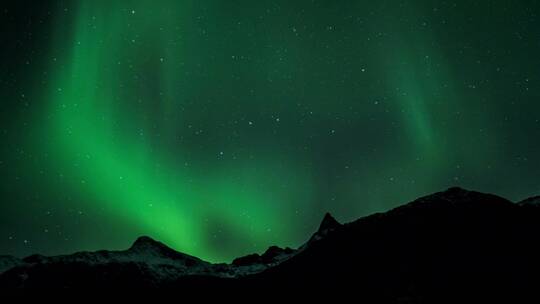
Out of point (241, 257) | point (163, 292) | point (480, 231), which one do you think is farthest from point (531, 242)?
point (241, 257)

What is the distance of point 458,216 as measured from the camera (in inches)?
1264

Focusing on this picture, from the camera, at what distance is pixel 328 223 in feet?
165

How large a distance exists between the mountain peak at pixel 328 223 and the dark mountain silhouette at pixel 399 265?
0.89 metres

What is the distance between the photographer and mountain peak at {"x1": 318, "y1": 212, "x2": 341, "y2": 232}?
48.4 m

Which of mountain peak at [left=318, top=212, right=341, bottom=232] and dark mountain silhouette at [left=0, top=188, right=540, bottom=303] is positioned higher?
mountain peak at [left=318, top=212, right=341, bottom=232]

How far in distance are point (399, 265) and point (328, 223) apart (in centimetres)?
2200

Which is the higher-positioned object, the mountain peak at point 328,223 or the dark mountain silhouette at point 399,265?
the mountain peak at point 328,223

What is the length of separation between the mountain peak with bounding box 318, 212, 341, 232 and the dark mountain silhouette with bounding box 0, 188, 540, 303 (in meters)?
0.89

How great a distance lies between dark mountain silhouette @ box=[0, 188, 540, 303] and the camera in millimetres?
23842

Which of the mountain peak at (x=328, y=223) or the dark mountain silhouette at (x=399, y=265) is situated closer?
the dark mountain silhouette at (x=399, y=265)

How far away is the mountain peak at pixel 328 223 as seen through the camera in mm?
48375

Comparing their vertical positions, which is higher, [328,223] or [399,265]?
[328,223]

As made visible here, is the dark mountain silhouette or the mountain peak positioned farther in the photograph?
the mountain peak

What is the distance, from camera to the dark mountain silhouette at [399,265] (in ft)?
78.2
